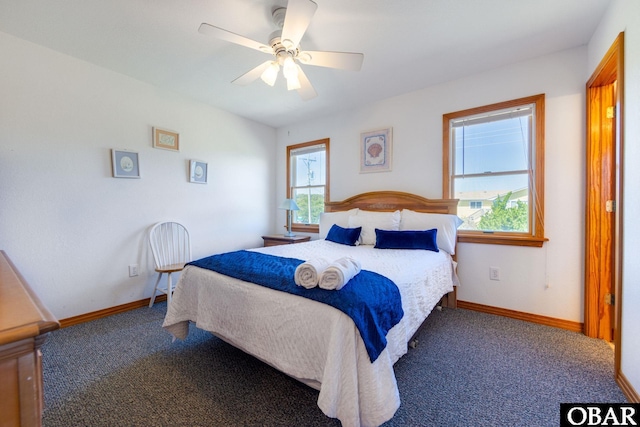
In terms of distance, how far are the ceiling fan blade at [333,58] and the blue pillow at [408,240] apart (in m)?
1.58

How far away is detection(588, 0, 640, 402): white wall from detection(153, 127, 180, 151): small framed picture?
395cm

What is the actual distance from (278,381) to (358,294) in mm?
898

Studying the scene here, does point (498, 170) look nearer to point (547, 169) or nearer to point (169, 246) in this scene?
point (547, 169)

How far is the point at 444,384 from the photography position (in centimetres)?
165

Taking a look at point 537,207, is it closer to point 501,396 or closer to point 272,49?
point 501,396

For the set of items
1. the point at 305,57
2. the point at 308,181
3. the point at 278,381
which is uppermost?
the point at 305,57

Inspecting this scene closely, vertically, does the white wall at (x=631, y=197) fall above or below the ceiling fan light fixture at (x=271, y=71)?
below

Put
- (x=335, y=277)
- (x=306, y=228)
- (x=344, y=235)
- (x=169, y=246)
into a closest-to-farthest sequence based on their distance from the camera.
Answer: (x=335, y=277) < (x=344, y=235) < (x=169, y=246) < (x=306, y=228)

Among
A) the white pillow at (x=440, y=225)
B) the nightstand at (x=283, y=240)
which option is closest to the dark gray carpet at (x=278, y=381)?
the white pillow at (x=440, y=225)

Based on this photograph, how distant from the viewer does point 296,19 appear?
5.20ft

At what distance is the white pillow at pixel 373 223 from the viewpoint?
295cm

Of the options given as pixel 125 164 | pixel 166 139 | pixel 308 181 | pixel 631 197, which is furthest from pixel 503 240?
pixel 125 164

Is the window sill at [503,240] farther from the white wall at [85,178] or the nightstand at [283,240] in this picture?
the white wall at [85,178]

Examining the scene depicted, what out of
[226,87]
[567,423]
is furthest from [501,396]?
[226,87]
